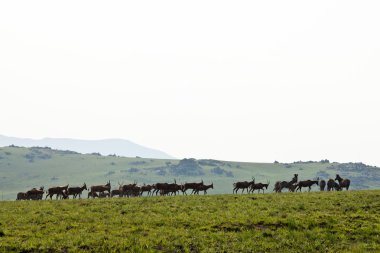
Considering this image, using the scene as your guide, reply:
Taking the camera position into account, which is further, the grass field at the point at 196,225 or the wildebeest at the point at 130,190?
the wildebeest at the point at 130,190

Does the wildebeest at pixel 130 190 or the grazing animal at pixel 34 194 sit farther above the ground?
the wildebeest at pixel 130 190

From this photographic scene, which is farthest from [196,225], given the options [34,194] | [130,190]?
[34,194]

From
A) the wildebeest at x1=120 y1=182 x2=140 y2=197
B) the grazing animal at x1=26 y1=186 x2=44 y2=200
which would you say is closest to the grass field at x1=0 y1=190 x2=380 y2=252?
the grazing animal at x1=26 y1=186 x2=44 y2=200

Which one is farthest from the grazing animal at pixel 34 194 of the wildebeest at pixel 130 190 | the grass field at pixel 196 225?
the grass field at pixel 196 225

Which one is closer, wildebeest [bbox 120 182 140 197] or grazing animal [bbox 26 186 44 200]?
grazing animal [bbox 26 186 44 200]

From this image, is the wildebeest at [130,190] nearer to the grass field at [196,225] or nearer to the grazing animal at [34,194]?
the grazing animal at [34,194]

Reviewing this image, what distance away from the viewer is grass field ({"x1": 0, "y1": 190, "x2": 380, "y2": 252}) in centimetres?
2306

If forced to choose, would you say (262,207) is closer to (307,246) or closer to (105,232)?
(307,246)

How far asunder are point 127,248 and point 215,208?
41.5ft

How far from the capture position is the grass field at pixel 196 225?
75.7ft

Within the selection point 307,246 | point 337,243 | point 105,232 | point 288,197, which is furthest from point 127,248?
point 288,197

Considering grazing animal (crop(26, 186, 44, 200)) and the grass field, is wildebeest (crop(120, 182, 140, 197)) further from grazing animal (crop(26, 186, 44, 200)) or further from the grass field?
the grass field

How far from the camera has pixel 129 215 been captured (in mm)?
31391

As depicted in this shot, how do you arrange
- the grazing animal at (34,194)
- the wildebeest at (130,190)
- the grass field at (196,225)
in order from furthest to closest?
the wildebeest at (130,190) < the grazing animal at (34,194) < the grass field at (196,225)
